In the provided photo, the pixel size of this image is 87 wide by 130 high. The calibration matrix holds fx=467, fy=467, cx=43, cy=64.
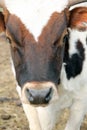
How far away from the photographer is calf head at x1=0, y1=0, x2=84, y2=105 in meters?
4.07

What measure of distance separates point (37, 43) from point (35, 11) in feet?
0.95

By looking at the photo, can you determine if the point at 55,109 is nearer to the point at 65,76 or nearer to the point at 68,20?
the point at 65,76

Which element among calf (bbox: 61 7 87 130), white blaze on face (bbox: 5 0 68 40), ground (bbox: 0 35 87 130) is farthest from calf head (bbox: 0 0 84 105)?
ground (bbox: 0 35 87 130)

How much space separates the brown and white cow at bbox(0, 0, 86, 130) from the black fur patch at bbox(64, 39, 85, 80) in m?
0.50

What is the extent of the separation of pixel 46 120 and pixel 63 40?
1392 mm

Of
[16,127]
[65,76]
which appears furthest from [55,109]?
[16,127]

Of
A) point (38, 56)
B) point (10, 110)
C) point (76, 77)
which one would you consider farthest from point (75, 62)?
point (10, 110)

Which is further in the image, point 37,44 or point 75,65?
point 75,65

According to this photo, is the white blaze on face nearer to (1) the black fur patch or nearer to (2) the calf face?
(2) the calf face

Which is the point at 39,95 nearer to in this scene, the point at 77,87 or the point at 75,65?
the point at 75,65

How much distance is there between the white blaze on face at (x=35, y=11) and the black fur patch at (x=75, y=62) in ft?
2.21

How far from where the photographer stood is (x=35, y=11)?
4137 millimetres

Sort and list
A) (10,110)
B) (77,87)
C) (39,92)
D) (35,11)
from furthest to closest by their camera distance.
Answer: (10,110)
(77,87)
(35,11)
(39,92)

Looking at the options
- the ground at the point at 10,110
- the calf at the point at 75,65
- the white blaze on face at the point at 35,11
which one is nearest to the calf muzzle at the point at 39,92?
the white blaze on face at the point at 35,11
